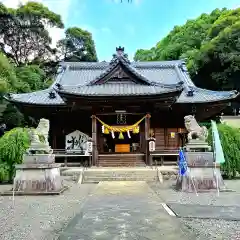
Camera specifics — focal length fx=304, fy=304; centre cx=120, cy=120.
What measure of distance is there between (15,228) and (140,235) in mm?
2507

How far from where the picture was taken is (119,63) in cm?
2133

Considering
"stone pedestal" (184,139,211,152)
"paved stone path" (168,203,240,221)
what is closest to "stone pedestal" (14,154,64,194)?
"paved stone path" (168,203,240,221)

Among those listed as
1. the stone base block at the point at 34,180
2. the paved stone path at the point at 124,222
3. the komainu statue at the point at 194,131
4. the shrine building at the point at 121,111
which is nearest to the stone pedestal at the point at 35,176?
the stone base block at the point at 34,180

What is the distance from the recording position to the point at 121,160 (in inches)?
718

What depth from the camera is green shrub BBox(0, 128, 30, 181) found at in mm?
13148

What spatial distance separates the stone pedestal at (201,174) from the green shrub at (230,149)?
3.29 meters

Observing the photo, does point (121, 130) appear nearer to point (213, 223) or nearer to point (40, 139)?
point (40, 139)

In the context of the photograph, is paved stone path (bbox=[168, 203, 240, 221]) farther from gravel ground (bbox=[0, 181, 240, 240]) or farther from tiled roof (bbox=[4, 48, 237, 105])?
tiled roof (bbox=[4, 48, 237, 105])

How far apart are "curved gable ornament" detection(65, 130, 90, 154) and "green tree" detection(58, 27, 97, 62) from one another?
115ft

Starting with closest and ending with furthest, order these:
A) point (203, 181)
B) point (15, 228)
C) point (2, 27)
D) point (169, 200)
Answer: point (15, 228)
point (169, 200)
point (203, 181)
point (2, 27)

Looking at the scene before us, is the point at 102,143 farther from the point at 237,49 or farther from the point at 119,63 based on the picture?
the point at 237,49

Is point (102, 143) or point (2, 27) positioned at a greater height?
point (2, 27)

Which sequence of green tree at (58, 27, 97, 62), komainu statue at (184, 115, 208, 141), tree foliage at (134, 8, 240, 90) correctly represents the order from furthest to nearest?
green tree at (58, 27, 97, 62), tree foliage at (134, 8, 240, 90), komainu statue at (184, 115, 208, 141)

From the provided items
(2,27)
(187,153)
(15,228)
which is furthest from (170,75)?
(2,27)
